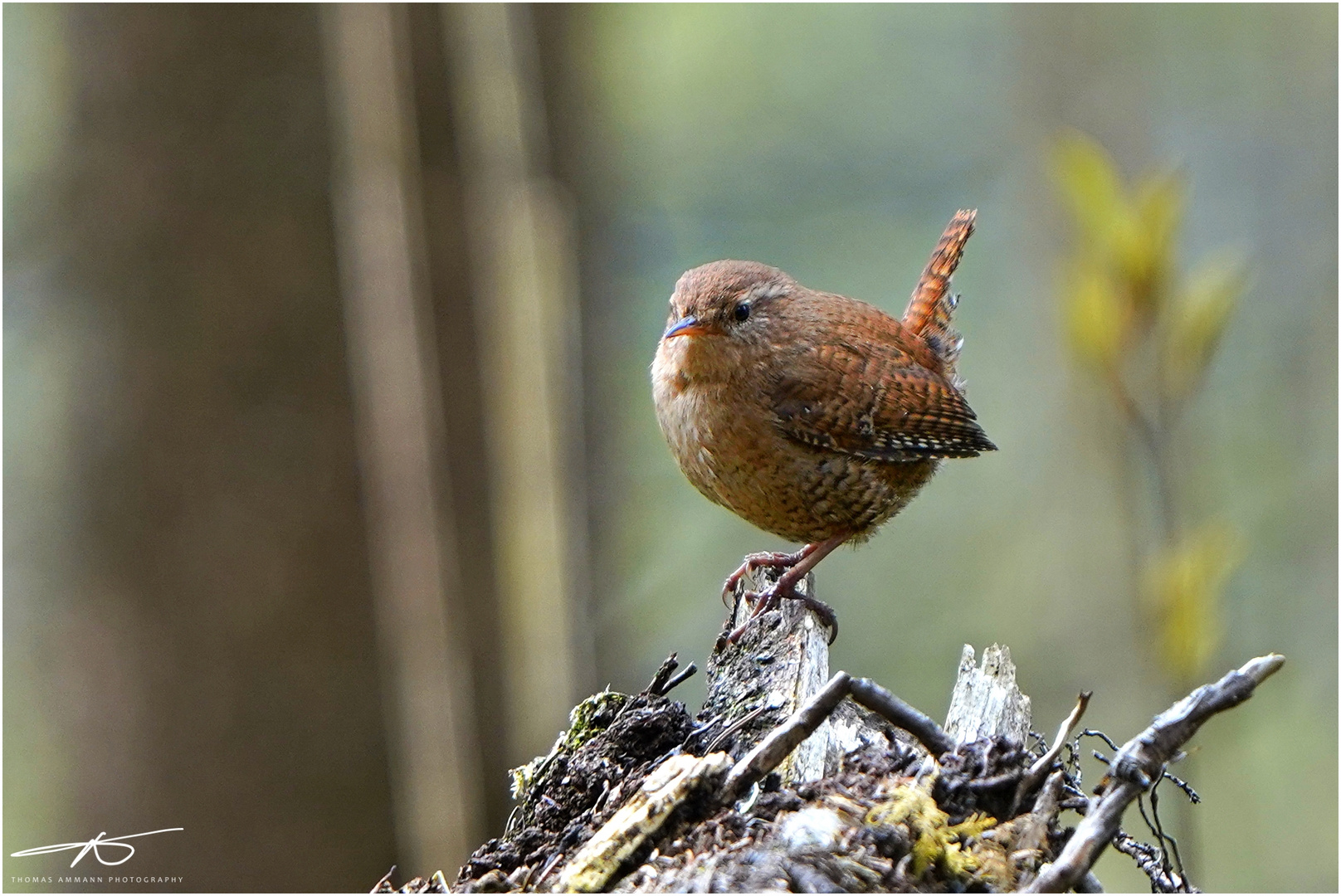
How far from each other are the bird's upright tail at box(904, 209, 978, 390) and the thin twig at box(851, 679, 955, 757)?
2.62m

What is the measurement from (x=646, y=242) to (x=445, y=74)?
188cm

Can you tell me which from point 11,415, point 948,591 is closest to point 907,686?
point 948,591

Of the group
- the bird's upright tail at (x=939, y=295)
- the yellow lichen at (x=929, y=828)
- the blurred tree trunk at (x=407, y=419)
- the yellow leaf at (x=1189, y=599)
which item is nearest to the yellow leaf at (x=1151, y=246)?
the yellow leaf at (x=1189, y=599)

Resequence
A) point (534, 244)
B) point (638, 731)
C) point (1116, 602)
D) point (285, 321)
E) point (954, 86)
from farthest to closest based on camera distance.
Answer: point (954, 86), point (1116, 602), point (285, 321), point (534, 244), point (638, 731)

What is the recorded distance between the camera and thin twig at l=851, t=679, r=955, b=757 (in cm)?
152

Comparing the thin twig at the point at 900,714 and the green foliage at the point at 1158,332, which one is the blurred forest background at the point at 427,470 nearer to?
the green foliage at the point at 1158,332

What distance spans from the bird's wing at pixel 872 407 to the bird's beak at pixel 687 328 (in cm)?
27

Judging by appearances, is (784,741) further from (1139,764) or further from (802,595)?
(802,595)

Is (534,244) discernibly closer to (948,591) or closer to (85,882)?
(85,882)

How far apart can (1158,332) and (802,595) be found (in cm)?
104

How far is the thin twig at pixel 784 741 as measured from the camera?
1.49 meters

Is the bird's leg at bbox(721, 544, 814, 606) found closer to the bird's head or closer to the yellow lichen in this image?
the bird's head

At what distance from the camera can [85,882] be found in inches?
148

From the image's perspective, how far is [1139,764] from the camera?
4.67 ft
